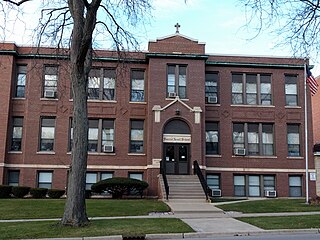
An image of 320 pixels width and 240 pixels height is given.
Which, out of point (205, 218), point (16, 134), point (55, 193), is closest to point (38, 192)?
point (55, 193)

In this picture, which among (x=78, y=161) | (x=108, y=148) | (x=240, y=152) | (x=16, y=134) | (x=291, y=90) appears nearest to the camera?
(x=78, y=161)

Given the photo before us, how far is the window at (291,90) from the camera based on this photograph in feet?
105

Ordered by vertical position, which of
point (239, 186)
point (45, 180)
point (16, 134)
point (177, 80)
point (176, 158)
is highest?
point (177, 80)

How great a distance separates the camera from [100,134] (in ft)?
100

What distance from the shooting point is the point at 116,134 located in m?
30.5

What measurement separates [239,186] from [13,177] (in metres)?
15.8

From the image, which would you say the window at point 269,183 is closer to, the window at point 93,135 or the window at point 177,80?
the window at point 177,80

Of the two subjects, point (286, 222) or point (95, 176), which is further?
point (95, 176)

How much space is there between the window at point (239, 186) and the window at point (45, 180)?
512 inches

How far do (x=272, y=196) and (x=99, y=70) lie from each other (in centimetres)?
1523

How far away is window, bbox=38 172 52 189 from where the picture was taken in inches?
1174

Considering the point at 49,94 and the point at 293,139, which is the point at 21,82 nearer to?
the point at 49,94

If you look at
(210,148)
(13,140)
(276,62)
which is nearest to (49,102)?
(13,140)

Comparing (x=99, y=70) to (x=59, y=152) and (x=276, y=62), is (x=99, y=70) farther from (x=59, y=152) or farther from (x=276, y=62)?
(x=276, y=62)
